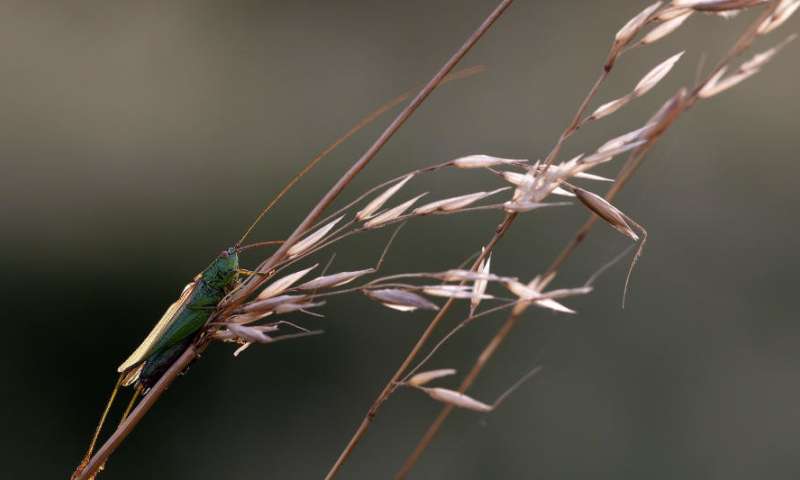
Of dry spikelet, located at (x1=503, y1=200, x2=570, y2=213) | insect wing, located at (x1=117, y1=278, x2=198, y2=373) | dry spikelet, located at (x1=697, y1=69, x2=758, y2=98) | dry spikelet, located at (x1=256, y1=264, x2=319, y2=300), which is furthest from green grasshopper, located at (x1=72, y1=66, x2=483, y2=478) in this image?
dry spikelet, located at (x1=697, y1=69, x2=758, y2=98)

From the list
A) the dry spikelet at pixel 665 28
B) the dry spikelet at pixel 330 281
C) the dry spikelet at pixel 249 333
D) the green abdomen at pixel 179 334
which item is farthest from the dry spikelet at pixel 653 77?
the green abdomen at pixel 179 334

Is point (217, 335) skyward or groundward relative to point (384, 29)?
groundward

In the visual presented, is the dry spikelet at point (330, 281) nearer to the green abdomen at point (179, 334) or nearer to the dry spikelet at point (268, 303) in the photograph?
the dry spikelet at point (268, 303)

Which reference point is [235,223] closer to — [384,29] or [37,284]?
[37,284]

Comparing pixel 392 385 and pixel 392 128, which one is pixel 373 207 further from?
pixel 392 385

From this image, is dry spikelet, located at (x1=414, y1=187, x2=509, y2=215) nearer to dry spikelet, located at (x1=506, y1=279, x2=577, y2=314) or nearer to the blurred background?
dry spikelet, located at (x1=506, y1=279, x2=577, y2=314)

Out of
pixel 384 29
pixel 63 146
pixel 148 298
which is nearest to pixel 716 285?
pixel 384 29

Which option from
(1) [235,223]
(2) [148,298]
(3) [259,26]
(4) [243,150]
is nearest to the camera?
(2) [148,298]
